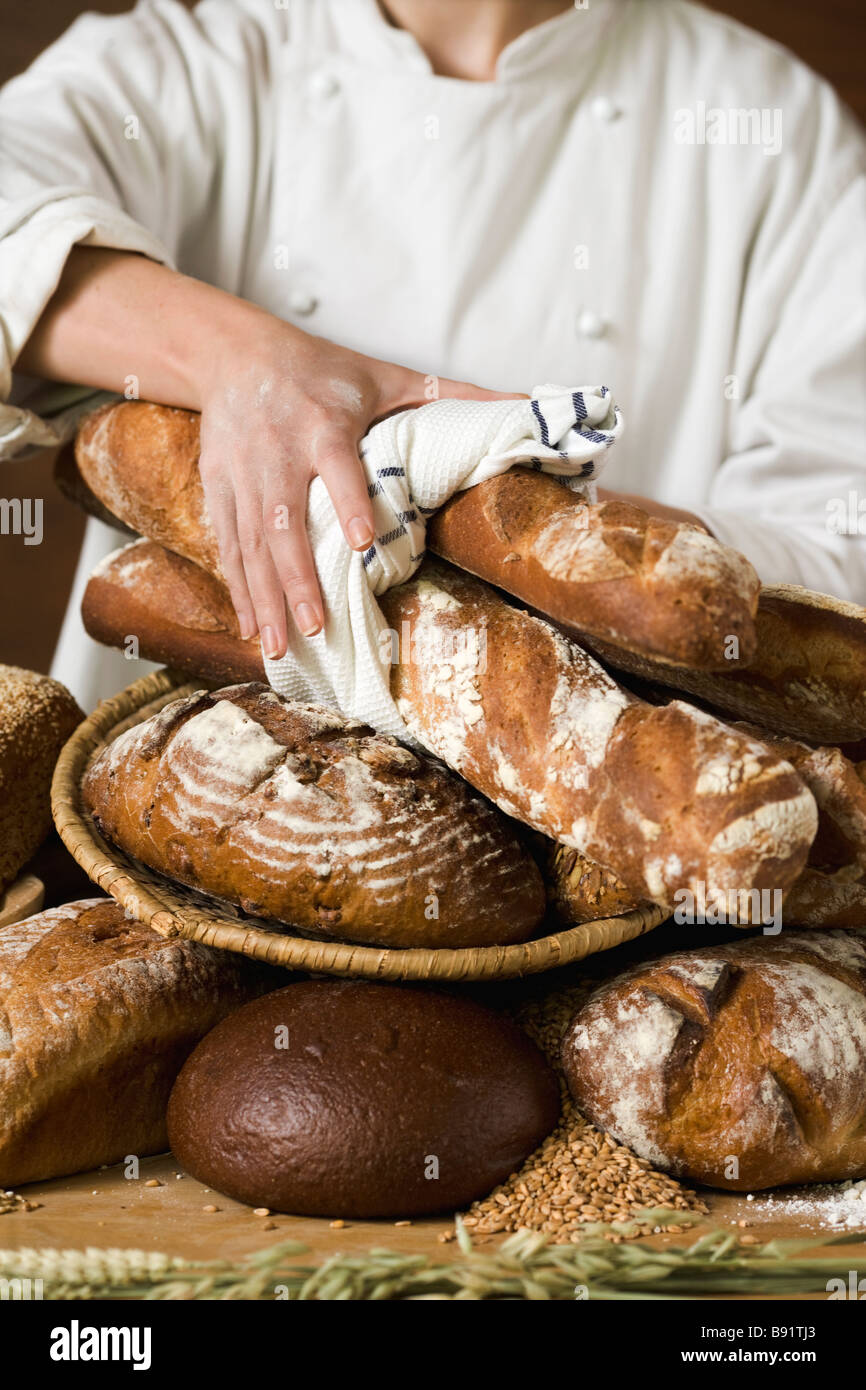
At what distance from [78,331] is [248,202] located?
39cm

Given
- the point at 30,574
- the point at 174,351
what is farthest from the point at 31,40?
the point at 174,351

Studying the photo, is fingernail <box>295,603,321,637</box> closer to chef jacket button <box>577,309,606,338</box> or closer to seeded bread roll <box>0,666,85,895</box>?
seeded bread roll <box>0,666,85,895</box>

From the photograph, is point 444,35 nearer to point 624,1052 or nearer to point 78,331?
point 78,331

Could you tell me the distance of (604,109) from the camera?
1.44m

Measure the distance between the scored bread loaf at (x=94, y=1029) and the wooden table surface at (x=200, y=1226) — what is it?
0.13ft

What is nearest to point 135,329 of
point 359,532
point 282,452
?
point 282,452

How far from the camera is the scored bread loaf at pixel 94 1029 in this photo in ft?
2.91

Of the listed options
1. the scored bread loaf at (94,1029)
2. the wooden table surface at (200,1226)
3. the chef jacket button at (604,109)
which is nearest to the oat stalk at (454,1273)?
the wooden table surface at (200,1226)

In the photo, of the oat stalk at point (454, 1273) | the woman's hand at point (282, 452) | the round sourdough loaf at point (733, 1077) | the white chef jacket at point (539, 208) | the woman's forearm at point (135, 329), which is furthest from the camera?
the white chef jacket at point (539, 208)

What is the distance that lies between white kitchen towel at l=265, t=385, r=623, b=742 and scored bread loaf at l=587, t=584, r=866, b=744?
0.54 ft

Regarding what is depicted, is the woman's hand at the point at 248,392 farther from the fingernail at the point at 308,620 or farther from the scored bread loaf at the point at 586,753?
the scored bread loaf at the point at 586,753

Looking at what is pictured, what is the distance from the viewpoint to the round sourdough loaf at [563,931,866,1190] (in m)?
0.87

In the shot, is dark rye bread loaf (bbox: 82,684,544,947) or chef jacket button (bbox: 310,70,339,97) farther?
chef jacket button (bbox: 310,70,339,97)

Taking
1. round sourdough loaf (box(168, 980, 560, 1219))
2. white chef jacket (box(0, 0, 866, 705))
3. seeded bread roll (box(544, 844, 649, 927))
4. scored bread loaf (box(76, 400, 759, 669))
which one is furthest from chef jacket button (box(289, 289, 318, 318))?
round sourdough loaf (box(168, 980, 560, 1219))
